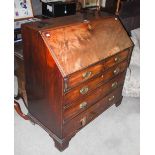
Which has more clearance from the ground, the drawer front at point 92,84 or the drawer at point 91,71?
the drawer at point 91,71

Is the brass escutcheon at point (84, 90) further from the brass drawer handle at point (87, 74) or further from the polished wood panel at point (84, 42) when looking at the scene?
the polished wood panel at point (84, 42)

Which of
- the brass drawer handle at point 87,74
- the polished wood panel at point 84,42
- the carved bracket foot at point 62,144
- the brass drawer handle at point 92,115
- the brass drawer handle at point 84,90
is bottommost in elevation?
the carved bracket foot at point 62,144

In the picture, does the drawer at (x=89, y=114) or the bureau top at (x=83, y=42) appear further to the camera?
the drawer at (x=89, y=114)

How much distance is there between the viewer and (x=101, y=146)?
7.50 ft

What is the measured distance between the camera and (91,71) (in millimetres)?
1932

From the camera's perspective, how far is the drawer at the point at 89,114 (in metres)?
2.07

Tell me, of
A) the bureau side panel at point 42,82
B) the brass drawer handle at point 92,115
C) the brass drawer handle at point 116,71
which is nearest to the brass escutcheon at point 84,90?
the bureau side panel at point 42,82

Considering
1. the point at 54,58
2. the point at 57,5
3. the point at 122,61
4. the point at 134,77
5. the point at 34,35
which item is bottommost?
the point at 134,77

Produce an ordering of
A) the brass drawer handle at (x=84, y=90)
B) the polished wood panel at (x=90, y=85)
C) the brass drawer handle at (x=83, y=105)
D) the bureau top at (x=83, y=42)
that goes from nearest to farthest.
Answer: the bureau top at (x=83, y=42), the polished wood panel at (x=90, y=85), the brass drawer handle at (x=84, y=90), the brass drawer handle at (x=83, y=105)

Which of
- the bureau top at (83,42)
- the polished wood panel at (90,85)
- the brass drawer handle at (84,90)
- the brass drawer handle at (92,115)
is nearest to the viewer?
the bureau top at (83,42)

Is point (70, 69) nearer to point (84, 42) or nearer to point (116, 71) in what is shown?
point (84, 42)

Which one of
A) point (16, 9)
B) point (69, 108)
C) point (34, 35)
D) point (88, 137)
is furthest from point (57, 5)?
point (88, 137)

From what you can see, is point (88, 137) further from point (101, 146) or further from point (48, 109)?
point (48, 109)

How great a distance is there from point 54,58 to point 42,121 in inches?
36.7
